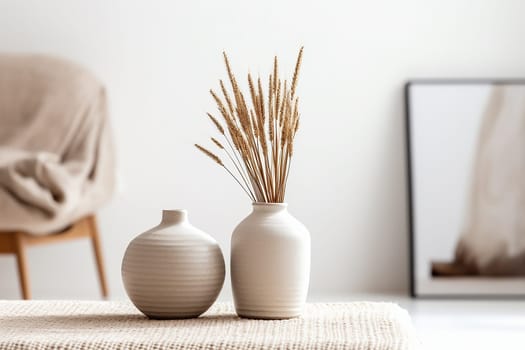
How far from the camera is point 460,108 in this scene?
3.31 meters

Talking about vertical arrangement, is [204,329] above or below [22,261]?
above

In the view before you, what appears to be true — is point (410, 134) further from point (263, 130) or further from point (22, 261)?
point (263, 130)

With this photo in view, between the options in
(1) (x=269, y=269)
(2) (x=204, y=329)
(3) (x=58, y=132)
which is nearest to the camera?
(2) (x=204, y=329)

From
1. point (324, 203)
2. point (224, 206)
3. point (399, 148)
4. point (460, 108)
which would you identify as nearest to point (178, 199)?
point (224, 206)

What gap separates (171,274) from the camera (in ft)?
3.92

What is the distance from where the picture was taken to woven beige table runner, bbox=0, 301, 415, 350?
1.01 metres

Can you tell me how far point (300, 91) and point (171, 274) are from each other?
2.27 meters

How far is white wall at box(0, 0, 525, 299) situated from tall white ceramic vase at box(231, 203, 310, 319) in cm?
213

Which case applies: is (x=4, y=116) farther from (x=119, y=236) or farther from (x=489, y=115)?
(x=489, y=115)

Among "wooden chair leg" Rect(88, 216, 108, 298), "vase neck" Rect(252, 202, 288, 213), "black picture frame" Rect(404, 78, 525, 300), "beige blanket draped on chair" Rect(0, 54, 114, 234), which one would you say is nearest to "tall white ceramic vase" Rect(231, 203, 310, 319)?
"vase neck" Rect(252, 202, 288, 213)

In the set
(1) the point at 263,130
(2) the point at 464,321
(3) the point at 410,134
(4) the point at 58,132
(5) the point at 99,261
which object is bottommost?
→ (2) the point at 464,321

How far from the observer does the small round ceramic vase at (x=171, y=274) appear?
1.20 m

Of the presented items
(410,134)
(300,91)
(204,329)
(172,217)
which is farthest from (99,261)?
(204,329)

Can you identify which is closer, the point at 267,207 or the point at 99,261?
the point at 267,207
